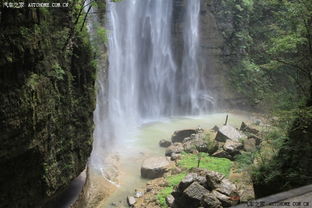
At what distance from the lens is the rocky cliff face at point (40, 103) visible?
5188 millimetres

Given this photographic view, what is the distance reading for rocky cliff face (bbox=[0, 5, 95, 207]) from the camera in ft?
17.0

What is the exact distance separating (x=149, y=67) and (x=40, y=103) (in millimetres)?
19388

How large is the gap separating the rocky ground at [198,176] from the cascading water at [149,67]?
495cm

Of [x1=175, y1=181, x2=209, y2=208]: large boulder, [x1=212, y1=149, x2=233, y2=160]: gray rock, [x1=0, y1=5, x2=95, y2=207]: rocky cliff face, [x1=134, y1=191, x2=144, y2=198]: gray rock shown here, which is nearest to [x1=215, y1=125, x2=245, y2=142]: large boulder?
[x1=212, y1=149, x2=233, y2=160]: gray rock

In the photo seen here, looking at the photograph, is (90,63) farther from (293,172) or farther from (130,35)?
(130,35)

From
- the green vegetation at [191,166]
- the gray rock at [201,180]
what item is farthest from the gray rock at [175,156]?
the gray rock at [201,180]

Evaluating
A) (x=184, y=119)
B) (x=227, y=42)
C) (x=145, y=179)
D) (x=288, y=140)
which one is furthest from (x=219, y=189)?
(x=227, y=42)

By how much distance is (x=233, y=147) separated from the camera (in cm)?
1432

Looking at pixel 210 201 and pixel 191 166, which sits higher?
pixel 210 201

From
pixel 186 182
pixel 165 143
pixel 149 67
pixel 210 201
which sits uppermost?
pixel 149 67

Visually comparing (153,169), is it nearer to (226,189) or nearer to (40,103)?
(226,189)

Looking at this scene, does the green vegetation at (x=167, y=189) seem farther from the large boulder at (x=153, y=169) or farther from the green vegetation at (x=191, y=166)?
the large boulder at (x=153, y=169)

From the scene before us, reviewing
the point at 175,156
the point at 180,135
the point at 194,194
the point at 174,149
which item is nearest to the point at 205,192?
the point at 194,194

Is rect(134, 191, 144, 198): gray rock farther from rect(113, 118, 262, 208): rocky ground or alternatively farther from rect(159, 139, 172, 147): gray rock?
rect(159, 139, 172, 147): gray rock
